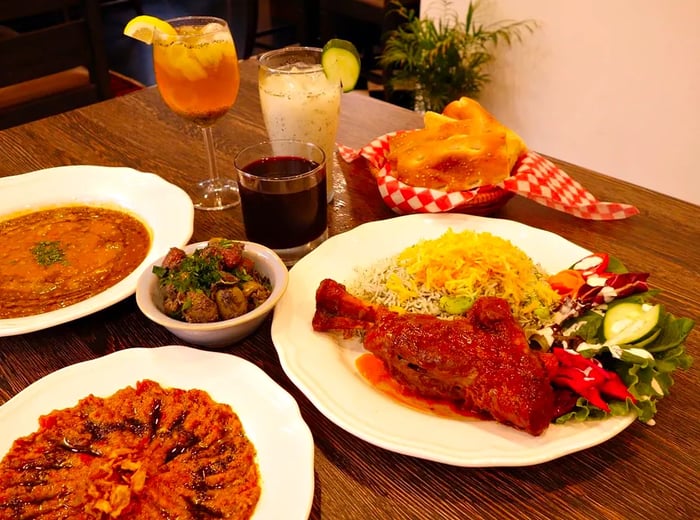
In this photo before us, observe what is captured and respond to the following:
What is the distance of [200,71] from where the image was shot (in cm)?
183

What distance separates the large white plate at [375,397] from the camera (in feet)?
3.60

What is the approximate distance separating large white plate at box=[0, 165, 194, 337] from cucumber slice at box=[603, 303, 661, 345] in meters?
1.13

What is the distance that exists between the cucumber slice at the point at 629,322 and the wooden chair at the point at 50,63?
11.8 ft

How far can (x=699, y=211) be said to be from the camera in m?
1.98

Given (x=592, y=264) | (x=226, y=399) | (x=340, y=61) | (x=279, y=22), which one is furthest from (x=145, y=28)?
(x=279, y=22)

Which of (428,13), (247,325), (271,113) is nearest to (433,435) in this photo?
(247,325)

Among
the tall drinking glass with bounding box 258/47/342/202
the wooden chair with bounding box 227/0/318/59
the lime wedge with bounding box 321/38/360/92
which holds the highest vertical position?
the lime wedge with bounding box 321/38/360/92

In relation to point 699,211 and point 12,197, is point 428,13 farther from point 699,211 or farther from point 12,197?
point 12,197

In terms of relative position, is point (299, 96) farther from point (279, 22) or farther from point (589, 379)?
point (279, 22)

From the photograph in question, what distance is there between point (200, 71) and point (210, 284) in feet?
2.72

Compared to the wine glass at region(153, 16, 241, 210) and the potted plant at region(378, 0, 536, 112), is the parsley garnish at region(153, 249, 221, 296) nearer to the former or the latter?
the wine glass at region(153, 16, 241, 210)

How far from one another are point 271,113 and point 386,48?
3.56m

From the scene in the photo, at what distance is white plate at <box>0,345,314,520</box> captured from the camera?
1021 millimetres

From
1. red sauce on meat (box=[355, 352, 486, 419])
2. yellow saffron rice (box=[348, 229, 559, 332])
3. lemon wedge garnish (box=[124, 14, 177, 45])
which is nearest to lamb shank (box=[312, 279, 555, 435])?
red sauce on meat (box=[355, 352, 486, 419])
